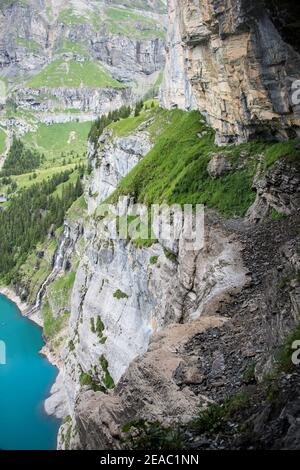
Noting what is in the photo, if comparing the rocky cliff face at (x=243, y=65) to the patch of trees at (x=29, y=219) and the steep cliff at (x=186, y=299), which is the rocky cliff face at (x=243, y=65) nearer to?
the steep cliff at (x=186, y=299)

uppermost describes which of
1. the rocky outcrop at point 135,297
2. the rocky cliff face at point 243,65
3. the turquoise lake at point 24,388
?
the rocky cliff face at point 243,65

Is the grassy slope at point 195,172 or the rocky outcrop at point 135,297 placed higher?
the grassy slope at point 195,172

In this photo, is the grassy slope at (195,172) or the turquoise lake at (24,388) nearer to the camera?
the grassy slope at (195,172)

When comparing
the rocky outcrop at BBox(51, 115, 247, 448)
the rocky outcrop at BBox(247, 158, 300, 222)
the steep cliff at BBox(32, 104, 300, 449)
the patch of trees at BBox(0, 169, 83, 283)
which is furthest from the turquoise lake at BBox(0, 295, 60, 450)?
the rocky outcrop at BBox(247, 158, 300, 222)

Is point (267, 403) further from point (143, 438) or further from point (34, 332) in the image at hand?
point (34, 332)

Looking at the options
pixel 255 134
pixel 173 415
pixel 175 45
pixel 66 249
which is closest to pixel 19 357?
pixel 66 249

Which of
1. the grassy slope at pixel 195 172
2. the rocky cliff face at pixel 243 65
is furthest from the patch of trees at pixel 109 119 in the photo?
the rocky cliff face at pixel 243 65

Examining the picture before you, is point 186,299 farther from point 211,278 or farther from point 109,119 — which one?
point 109,119
